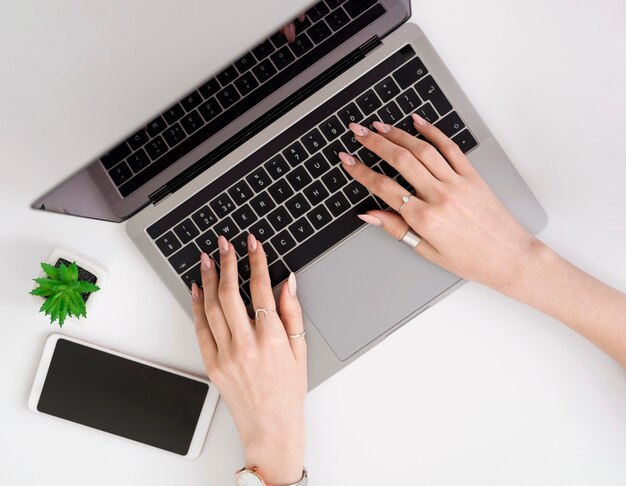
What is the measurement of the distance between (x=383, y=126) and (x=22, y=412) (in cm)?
73

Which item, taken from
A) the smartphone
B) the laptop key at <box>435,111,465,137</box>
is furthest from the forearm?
the smartphone

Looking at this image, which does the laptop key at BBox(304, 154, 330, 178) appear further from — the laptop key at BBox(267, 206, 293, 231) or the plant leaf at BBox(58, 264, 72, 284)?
the plant leaf at BBox(58, 264, 72, 284)

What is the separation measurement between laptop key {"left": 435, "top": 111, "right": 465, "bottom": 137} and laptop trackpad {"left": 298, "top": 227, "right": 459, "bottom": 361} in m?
0.18

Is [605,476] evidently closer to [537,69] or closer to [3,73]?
[537,69]

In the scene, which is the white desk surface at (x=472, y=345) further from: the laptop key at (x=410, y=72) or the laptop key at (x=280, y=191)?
the laptop key at (x=280, y=191)

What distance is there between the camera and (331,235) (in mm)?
847

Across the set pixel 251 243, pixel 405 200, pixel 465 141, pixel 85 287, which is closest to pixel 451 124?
pixel 465 141

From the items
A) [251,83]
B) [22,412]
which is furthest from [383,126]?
[22,412]

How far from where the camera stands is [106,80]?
0.61 metres

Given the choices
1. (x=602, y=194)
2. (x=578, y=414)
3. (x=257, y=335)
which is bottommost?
(x=578, y=414)

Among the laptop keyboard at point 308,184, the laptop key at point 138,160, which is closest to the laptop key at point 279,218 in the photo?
the laptop keyboard at point 308,184

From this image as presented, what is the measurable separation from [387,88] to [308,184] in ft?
0.60

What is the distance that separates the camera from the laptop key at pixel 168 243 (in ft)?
2.77

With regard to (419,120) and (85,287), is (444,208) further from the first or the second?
(85,287)
